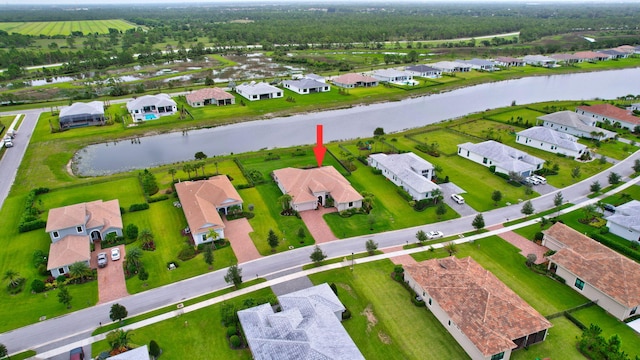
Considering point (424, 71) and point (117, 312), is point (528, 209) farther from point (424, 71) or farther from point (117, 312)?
point (424, 71)

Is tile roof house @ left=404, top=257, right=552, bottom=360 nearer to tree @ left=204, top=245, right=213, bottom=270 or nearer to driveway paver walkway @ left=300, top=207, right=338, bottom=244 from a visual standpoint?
driveway paver walkway @ left=300, top=207, right=338, bottom=244

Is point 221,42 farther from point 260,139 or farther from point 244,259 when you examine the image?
point 244,259

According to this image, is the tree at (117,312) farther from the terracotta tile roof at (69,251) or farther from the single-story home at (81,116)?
the single-story home at (81,116)

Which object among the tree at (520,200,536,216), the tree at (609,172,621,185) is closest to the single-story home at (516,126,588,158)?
the tree at (609,172,621,185)

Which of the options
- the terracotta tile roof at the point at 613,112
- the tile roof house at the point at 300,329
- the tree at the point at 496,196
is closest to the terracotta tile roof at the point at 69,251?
A: the tile roof house at the point at 300,329

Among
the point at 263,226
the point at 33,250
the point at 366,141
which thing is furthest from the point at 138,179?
the point at 366,141
